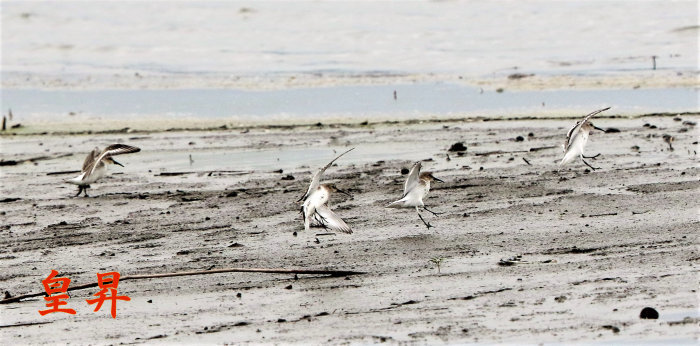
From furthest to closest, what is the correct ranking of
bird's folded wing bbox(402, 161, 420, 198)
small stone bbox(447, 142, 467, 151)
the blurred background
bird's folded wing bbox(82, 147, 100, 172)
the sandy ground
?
the blurred background → small stone bbox(447, 142, 467, 151) → bird's folded wing bbox(82, 147, 100, 172) → bird's folded wing bbox(402, 161, 420, 198) → the sandy ground

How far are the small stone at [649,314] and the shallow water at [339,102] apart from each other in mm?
10761

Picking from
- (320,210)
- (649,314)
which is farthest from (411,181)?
(649,314)

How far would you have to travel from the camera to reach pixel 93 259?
921cm

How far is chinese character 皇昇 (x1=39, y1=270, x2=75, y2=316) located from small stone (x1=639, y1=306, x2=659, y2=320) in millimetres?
3552

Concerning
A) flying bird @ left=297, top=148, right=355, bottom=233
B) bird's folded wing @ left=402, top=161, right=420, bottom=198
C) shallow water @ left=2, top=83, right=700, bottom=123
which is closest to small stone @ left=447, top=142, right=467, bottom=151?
shallow water @ left=2, top=83, right=700, bottom=123

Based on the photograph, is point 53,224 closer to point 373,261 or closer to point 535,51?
point 373,261

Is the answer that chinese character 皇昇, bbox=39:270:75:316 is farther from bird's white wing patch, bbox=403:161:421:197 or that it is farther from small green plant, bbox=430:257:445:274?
bird's white wing patch, bbox=403:161:421:197

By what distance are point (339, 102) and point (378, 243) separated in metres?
11.2

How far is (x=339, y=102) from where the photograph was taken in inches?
803

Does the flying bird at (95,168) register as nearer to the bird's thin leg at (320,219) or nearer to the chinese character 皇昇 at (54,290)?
the bird's thin leg at (320,219)

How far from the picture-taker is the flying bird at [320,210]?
9188 mm

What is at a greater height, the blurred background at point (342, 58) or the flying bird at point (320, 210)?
the blurred background at point (342, 58)

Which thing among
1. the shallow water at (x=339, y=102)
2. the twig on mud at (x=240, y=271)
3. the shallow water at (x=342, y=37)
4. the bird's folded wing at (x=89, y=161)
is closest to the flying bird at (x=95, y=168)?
the bird's folded wing at (x=89, y=161)

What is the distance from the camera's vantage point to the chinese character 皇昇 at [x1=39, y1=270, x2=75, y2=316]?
7.62 meters
